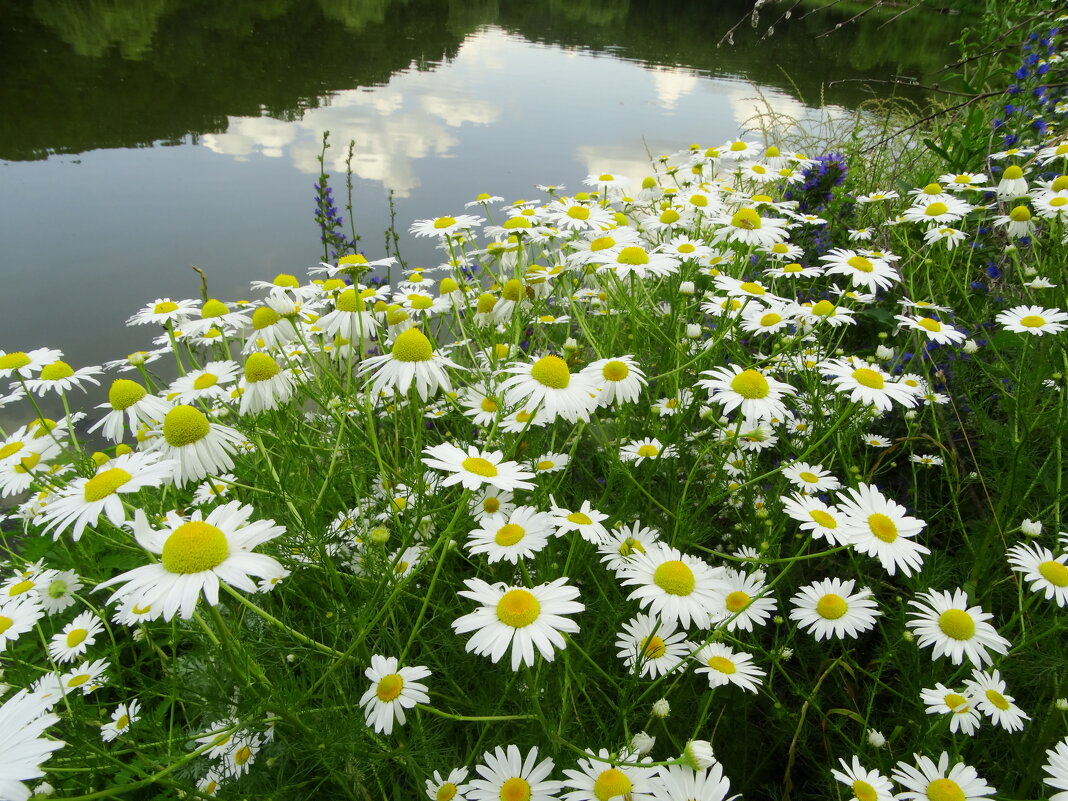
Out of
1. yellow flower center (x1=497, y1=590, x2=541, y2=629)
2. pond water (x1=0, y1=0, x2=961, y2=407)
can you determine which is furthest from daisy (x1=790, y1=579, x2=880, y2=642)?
pond water (x1=0, y1=0, x2=961, y2=407)

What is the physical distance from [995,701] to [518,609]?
1.07m

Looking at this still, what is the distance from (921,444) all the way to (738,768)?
140 centimetres

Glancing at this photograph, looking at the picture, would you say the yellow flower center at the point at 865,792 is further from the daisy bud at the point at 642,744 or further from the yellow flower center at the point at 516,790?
the yellow flower center at the point at 516,790

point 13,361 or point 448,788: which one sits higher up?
point 13,361

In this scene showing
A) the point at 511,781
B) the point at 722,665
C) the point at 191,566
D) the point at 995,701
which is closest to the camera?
the point at 191,566

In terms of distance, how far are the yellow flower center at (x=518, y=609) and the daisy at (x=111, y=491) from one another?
2.22ft

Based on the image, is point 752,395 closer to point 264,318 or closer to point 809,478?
point 809,478

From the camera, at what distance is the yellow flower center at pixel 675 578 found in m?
1.33

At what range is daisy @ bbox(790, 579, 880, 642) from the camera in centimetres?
146

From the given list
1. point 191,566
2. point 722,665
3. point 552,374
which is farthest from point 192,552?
point 722,665

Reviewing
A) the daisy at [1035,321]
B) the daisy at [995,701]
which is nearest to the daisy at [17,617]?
the daisy at [995,701]

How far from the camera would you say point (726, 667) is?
1.42 metres

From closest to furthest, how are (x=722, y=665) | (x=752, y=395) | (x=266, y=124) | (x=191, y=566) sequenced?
(x=191, y=566)
(x=722, y=665)
(x=752, y=395)
(x=266, y=124)

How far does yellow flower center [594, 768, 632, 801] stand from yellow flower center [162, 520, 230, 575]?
785 mm
